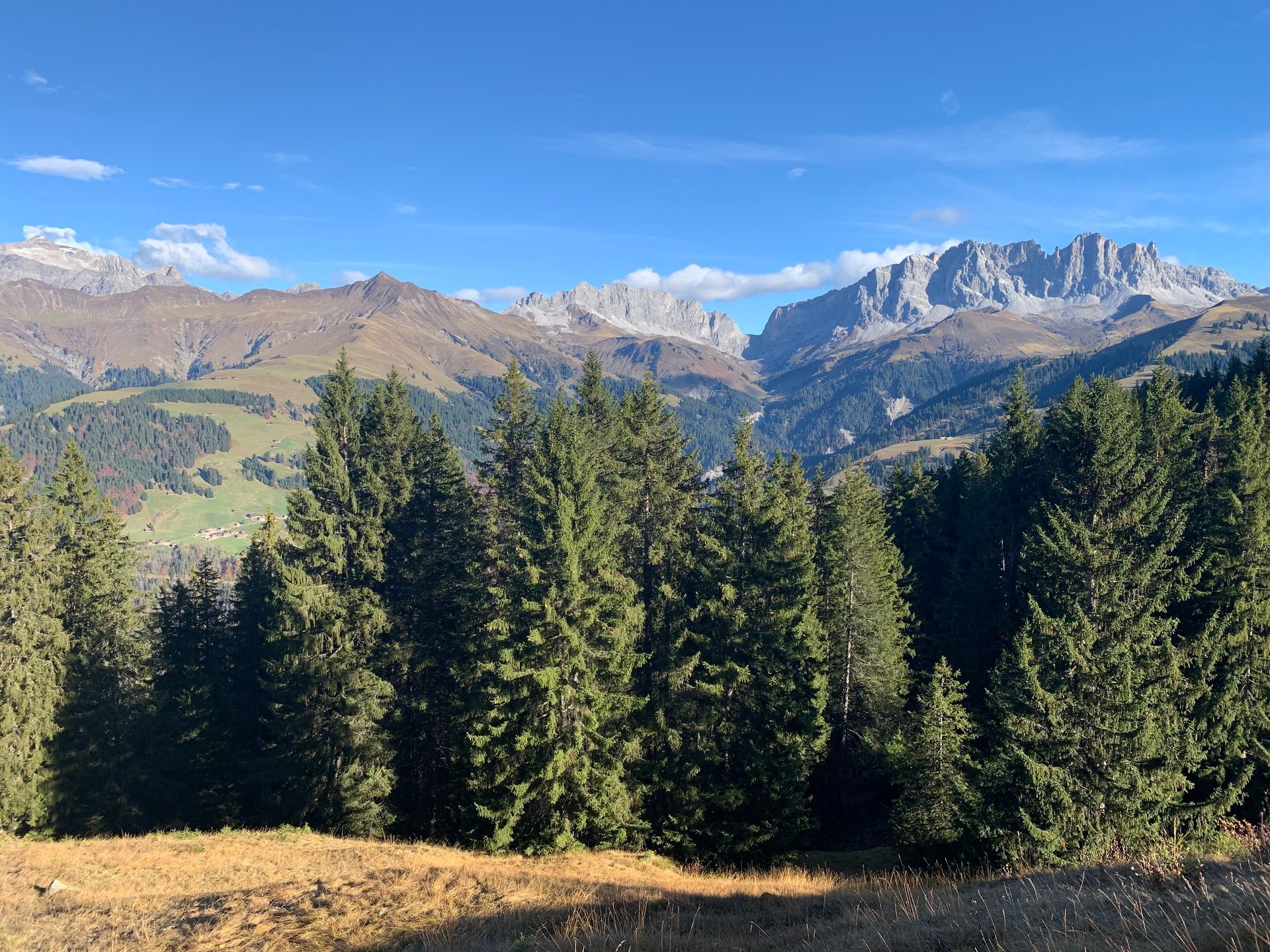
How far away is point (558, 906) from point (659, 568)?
797 inches

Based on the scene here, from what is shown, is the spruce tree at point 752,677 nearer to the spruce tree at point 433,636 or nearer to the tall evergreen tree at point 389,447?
the spruce tree at point 433,636

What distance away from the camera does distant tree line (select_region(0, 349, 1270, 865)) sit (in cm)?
2322

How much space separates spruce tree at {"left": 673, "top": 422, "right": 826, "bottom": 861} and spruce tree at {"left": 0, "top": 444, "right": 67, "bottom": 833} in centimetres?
2945

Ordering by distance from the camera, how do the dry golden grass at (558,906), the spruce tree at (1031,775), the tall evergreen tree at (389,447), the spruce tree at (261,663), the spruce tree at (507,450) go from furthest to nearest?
the spruce tree at (507,450) < the tall evergreen tree at (389,447) < the spruce tree at (261,663) < the spruce tree at (1031,775) < the dry golden grass at (558,906)

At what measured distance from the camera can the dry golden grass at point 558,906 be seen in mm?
8414

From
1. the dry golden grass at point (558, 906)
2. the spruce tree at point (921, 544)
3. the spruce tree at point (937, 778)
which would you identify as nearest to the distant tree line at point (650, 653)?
the spruce tree at point (937, 778)

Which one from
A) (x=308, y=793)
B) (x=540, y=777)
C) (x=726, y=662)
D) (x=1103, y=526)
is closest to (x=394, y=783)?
(x=308, y=793)

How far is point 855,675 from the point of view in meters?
32.9

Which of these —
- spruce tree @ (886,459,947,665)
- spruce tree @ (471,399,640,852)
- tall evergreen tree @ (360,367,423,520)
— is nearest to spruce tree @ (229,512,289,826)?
tall evergreen tree @ (360,367,423,520)

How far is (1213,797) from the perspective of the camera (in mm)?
23141

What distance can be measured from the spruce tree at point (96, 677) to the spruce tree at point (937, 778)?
3677 cm

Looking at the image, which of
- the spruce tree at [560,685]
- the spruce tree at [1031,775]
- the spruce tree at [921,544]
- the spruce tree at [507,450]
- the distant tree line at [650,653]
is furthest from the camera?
the spruce tree at [921,544]

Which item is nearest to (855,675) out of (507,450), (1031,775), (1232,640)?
(1031,775)

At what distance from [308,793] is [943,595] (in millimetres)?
40698
